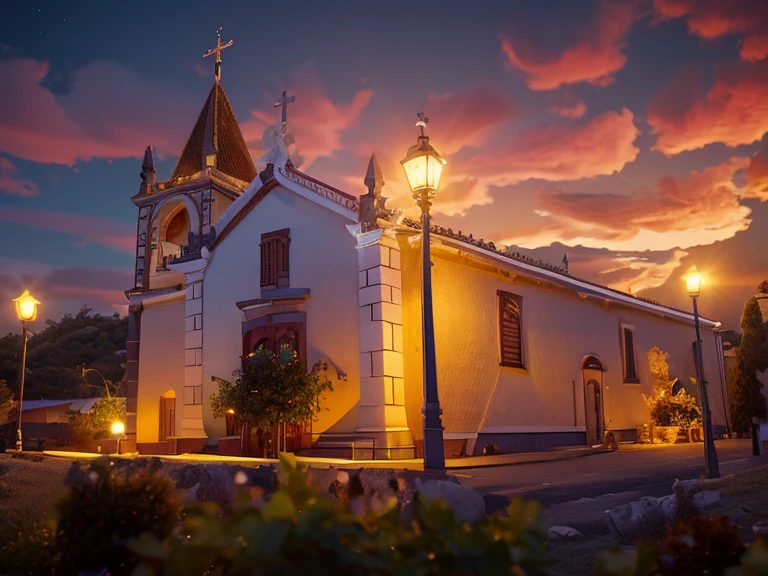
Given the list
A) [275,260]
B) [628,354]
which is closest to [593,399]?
[628,354]

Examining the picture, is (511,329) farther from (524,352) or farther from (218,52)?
(218,52)

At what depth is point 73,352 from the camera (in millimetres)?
45938

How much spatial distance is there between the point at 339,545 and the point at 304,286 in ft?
44.3

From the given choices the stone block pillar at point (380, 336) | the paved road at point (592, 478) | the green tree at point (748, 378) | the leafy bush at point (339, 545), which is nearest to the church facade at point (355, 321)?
the stone block pillar at point (380, 336)

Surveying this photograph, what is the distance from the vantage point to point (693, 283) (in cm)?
1222

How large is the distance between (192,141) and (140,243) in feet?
11.9

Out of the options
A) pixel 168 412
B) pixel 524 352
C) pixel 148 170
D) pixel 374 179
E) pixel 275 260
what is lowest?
pixel 168 412

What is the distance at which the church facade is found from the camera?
44.9ft

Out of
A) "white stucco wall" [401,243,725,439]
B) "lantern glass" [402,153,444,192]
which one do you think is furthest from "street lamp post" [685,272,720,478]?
"lantern glass" [402,153,444,192]

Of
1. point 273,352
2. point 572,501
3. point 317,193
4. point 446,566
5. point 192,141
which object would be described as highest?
point 192,141

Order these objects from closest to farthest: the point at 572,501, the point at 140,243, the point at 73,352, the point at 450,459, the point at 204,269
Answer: the point at 572,501, the point at 450,459, the point at 204,269, the point at 140,243, the point at 73,352

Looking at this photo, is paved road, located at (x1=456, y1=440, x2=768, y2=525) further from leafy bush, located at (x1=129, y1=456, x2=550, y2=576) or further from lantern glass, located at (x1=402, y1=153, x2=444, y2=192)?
leafy bush, located at (x1=129, y1=456, x2=550, y2=576)

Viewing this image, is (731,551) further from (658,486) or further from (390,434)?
(390,434)

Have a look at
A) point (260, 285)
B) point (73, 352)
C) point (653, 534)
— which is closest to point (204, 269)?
point (260, 285)
